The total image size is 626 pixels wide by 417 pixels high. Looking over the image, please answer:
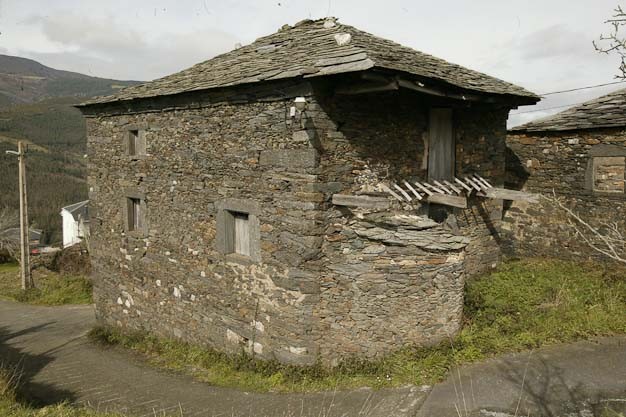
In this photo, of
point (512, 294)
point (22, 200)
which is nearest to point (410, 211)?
point (512, 294)

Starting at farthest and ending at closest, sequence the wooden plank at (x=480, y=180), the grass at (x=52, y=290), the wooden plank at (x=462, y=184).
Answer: the grass at (x=52, y=290) → the wooden plank at (x=480, y=180) → the wooden plank at (x=462, y=184)

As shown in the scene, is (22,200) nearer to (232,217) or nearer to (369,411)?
(232,217)

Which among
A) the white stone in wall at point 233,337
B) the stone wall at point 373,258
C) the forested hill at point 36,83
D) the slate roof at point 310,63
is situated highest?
the forested hill at point 36,83

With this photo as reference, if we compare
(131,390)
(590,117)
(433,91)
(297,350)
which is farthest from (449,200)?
(131,390)

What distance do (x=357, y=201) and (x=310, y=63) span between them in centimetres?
191

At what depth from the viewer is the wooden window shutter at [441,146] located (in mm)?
7221

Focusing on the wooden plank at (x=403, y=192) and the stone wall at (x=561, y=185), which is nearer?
the wooden plank at (x=403, y=192)

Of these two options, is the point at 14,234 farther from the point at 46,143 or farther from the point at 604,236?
the point at 46,143

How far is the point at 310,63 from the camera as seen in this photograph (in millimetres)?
5938

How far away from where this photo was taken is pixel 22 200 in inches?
655

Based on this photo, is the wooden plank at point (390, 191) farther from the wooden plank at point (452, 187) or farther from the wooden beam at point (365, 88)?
the wooden beam at point (365, 88)

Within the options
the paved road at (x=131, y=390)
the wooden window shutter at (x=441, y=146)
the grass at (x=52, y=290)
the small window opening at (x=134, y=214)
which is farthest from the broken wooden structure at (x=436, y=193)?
the grass at (x=52, y=290)

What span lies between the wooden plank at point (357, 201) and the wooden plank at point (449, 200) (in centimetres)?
107

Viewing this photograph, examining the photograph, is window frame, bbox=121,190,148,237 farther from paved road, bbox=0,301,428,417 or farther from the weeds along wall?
paved road, bbox=0,301,428,417
